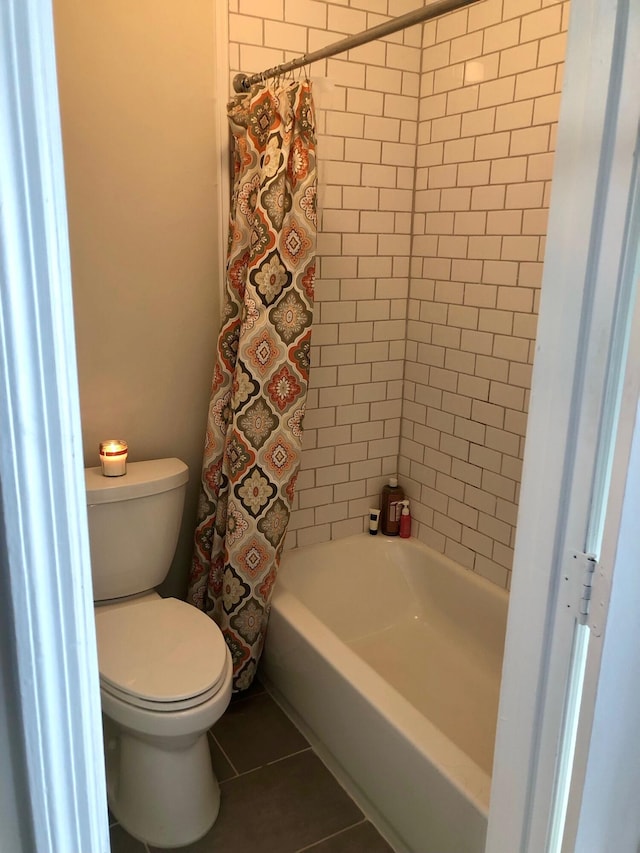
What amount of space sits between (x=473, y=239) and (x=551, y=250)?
1.35 meters

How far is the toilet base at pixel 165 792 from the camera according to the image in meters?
1.81

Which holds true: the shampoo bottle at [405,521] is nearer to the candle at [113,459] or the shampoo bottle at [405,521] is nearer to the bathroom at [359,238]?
the bathroom at [359,238]

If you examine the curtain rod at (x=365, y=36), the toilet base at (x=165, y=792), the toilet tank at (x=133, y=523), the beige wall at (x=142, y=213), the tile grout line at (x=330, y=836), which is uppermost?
the curtain rod at (x=365, y=36)

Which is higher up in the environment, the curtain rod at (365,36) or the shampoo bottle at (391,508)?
the curtain rod at (365,36)

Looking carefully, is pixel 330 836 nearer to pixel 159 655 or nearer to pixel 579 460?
pixel 159 655

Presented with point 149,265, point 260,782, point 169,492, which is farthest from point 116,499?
point 260,782

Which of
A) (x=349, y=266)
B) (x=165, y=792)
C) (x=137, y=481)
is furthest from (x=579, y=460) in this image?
(x=349, y=266)

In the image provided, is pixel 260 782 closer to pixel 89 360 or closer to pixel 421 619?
pixel 421 619

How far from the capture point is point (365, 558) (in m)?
2.68

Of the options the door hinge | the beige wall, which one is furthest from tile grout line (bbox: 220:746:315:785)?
the door hinge

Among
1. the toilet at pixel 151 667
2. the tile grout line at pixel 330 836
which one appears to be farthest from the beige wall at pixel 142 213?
the tile grout line at pixel 330 836

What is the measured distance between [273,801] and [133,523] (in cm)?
91

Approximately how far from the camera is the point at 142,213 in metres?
2.07

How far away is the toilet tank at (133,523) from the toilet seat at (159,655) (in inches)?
3.4
